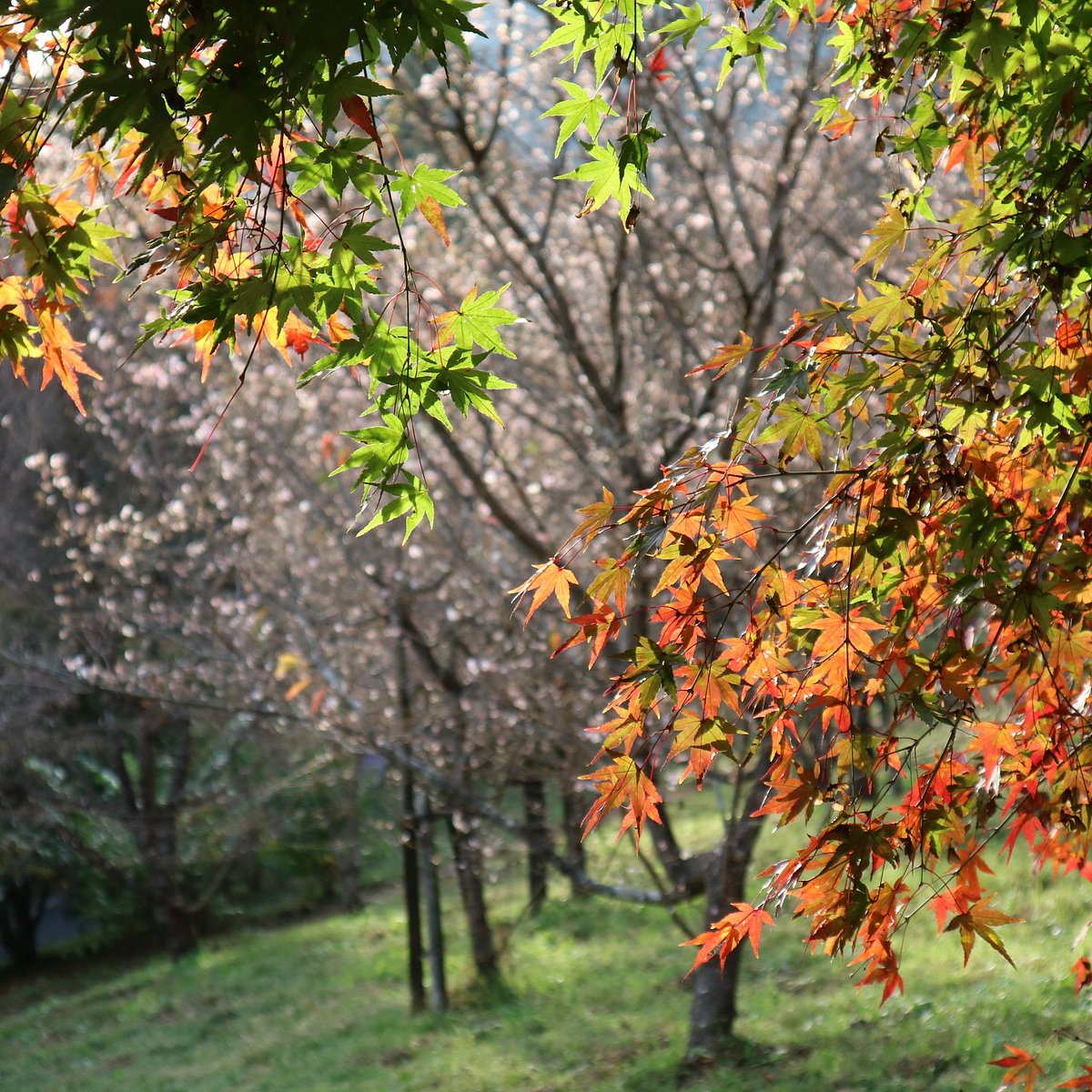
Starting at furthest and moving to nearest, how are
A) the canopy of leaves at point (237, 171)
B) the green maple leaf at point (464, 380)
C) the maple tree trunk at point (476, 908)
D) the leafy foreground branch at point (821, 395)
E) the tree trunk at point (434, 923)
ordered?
the maple tree trunk at point (476, 908)
the tree trunk at point (434, 923)
the green maple leaf at point (464, 380)
the leafy foreground branch at point (821, 395)
the canopy of leaves at point (237, 171)

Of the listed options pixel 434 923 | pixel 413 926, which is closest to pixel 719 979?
pixel 434 923

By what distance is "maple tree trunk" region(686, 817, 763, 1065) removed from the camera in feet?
20.0

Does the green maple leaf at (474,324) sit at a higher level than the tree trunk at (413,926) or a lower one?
higher

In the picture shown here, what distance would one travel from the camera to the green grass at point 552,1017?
19.9 feet

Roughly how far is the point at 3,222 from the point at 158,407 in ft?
35.0

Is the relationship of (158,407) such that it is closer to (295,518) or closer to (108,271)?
(295,518)

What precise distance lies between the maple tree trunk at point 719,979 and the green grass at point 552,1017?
0.54 feet

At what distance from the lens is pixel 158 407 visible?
1231cm

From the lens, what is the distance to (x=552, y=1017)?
8.40 meters

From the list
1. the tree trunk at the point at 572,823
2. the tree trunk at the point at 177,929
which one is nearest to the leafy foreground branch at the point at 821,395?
the tree trunk at the point at 572,823

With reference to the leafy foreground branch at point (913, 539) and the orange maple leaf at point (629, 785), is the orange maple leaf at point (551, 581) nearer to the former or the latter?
the leafy foreground branch at point (913, 539)

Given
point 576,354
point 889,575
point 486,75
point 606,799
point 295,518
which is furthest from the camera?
point 295,518

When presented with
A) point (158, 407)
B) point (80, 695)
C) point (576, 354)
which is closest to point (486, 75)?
point (576, 354)

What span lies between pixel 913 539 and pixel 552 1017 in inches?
270
